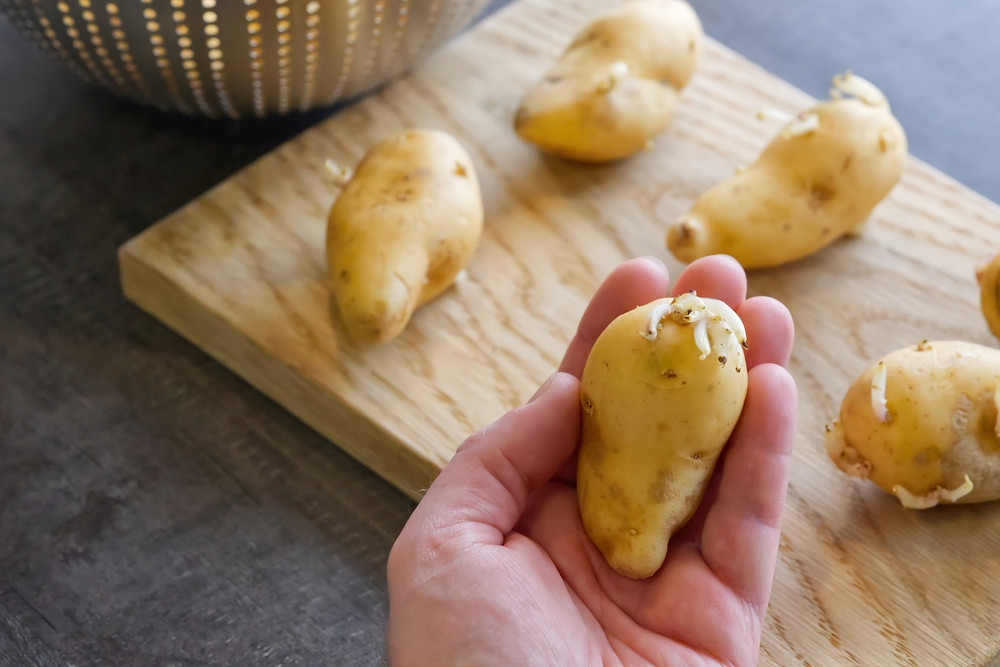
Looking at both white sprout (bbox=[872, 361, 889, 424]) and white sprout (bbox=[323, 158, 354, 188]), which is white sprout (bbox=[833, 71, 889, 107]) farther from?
white sprout (bbox=[323, 158, 354, 188])

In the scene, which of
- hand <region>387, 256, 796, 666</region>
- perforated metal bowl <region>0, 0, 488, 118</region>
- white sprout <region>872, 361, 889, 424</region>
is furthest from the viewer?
perforated metal bowl <region>0, 0, 488, 118</region>

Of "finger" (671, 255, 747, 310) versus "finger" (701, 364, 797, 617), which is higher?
"finger" (671, 255, 747, 310)

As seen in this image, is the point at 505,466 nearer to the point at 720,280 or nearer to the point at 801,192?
the point at 720,280

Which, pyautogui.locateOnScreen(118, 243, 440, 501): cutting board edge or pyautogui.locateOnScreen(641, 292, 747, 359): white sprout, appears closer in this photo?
pyautogui.locateOnScreen(641, 292, 747, 359): white sprout

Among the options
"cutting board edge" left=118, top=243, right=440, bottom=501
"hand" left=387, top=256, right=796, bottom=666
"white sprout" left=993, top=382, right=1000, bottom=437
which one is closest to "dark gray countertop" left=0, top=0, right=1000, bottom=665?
"cutting board edge" left=118, top=243, right=440, bottom=501

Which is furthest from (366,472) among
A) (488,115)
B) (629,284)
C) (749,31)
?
(749,31)

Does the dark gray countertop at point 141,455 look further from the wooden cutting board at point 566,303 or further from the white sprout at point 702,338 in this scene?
the white sprout at point 702,338
